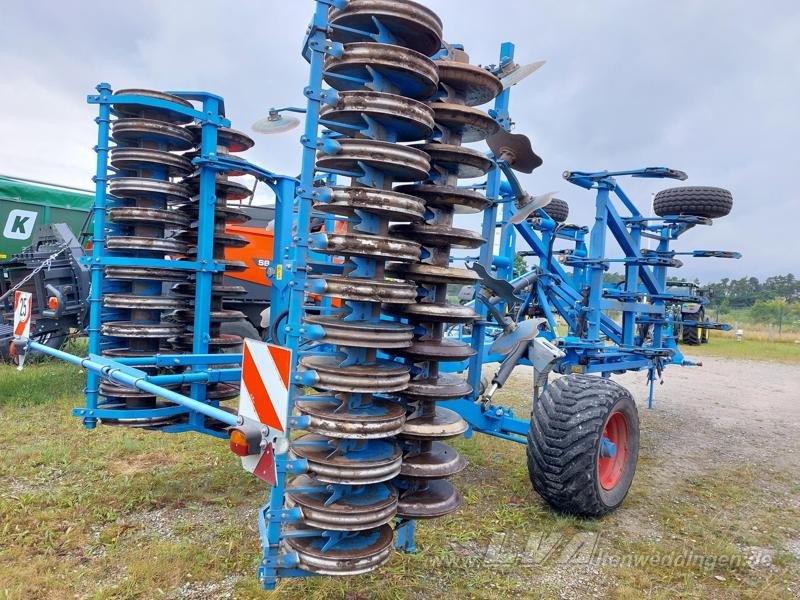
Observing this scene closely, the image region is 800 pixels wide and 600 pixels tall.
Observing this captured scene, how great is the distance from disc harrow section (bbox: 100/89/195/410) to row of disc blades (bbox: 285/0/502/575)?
4.91 feet

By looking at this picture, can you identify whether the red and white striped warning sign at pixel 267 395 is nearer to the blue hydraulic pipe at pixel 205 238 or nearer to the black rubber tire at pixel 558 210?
the blue hydraulic pipe at pixel 205 238

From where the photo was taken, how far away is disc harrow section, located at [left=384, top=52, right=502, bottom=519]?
2824 millimetres

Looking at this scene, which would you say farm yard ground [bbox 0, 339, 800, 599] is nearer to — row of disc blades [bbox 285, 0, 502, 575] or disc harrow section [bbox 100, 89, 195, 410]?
row of disc blades [bbox 285, 0, 502, 575]

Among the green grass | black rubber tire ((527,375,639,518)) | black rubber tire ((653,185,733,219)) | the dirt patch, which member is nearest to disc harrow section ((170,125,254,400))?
the dirt patch

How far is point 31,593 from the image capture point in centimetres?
289

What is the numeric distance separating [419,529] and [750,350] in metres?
19.6

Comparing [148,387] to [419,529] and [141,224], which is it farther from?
[419,529]

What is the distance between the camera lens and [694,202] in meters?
6.47

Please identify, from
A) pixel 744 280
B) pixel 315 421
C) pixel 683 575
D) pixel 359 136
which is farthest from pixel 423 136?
pixel 744 280

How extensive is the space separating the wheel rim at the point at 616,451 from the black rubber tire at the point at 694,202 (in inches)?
128

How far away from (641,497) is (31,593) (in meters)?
4.29

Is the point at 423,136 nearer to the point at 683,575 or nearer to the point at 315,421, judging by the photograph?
the point at 315,421

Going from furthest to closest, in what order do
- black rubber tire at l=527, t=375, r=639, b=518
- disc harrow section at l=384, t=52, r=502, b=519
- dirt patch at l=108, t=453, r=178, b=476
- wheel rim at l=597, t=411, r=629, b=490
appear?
dirt patch at l=108, t=453, r=178, b=476, wheel rim at l=597, t=411, r=629, b=490, black rubber tire at l=527, t=375, r=639, b=518, disc harrow section at l=384, t=52, r=502, b=519

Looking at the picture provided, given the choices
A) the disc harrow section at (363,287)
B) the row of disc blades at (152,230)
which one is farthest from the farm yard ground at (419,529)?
the row of disc blades at (152,230)
